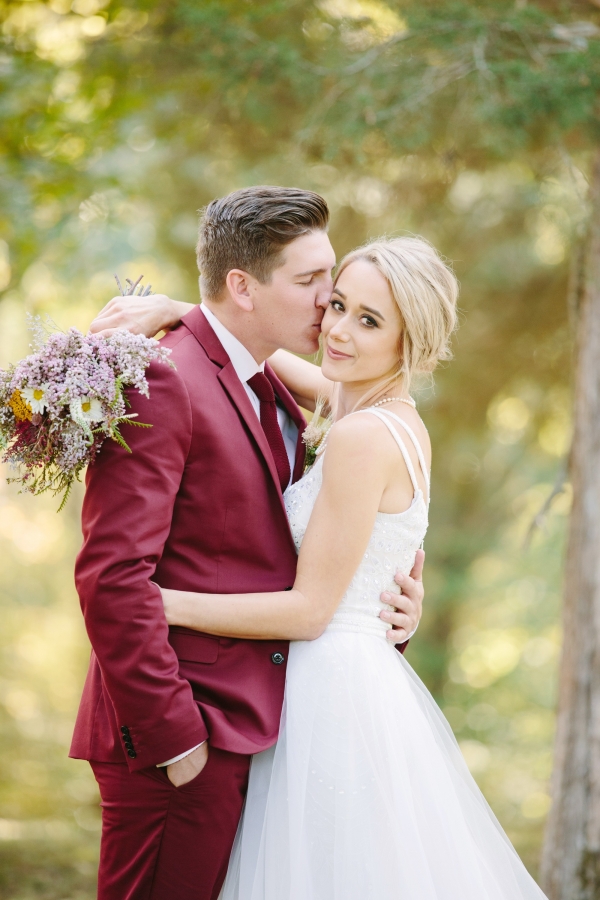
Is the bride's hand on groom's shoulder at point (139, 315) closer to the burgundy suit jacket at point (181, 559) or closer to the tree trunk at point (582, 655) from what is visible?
the burgundy suit jacket at point (181, 559)

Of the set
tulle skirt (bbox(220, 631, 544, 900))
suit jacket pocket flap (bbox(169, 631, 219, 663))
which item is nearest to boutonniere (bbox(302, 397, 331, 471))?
tulle skirt (bbox(220, 631, 544, 900))

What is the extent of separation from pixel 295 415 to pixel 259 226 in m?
0.69

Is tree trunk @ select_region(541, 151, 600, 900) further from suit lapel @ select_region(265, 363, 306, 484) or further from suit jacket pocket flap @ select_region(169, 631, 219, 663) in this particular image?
suit jacket pocket flap @ select_region(169, 631, 219, 663)

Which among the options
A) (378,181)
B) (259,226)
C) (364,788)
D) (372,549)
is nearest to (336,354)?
(259,226)

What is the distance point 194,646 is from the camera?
89.0 inches

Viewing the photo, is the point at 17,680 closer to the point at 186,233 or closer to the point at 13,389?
the point at 186,233

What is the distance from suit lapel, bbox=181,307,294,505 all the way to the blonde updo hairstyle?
1.45 ft

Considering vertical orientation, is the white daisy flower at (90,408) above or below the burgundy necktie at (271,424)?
above

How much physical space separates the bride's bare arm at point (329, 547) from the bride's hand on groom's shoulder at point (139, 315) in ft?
2.27

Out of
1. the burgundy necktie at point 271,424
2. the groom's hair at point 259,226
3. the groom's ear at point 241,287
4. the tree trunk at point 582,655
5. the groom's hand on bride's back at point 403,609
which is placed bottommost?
the tree trunk at point 582,655

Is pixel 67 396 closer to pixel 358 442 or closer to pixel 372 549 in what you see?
pixel 358 442

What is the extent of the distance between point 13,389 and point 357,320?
3.55 feet

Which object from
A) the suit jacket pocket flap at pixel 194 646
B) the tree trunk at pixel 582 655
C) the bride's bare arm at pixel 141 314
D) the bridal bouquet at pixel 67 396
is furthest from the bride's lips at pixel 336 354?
the tree trunk at pixel 582 655

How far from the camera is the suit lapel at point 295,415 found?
9.18 ft
